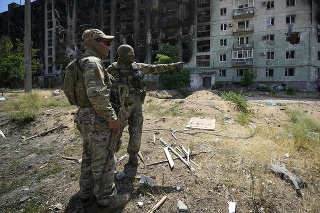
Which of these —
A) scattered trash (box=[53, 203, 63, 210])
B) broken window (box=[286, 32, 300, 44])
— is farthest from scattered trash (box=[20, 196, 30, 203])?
broken window (box=[286, 32, 300, 44])

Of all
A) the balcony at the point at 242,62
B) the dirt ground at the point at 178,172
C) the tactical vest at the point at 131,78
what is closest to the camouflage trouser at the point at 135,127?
the tactical vest at the point at 131,78

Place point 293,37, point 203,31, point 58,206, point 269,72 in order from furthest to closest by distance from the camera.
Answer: point 203,31, point 269,72, point 293,37, point 58,206

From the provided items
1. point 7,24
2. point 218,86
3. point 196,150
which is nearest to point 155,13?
point 218,86

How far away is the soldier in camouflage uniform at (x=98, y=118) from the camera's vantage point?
2732 mm

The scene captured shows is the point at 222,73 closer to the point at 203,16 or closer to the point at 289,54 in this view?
the point at 289,54

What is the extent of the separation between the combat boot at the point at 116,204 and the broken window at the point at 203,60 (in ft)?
101

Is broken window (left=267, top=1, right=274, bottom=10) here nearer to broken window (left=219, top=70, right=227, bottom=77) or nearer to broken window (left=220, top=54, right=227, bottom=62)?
broken window (left=220, top=54, right=227, bottom=62)

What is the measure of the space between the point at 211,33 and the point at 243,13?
4.85m

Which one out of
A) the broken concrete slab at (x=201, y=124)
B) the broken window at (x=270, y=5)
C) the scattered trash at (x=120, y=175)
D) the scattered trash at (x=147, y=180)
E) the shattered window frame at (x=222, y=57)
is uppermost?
the broken window at (x=270, y=5)

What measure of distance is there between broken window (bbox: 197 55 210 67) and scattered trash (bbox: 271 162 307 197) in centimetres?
2902

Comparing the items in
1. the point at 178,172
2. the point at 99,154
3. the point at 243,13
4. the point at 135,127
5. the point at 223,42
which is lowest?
the point at 178,172

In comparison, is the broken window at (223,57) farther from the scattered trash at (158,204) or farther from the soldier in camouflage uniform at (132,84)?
the scattered trash at (158,204)

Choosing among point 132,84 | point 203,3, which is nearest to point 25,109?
point 132,84

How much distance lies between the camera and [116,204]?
9.91ft
